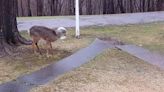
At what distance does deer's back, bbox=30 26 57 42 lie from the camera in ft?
29.4

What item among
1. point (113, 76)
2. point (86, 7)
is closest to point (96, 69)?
point (113, 76)

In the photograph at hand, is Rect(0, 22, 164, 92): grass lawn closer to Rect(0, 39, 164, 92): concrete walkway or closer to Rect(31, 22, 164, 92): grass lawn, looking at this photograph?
Rect(31, 22, 164, 92): grass lawn

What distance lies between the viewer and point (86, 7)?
16719mm

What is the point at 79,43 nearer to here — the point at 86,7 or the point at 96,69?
the point at 96,69

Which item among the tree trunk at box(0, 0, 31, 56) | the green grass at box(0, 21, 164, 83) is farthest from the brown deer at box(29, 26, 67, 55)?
the tree trunk at box(0, 0, 31, 56)

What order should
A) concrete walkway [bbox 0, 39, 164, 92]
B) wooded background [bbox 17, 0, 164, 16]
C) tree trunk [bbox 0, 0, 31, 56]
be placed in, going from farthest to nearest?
wooded background [bbox 17, 0, 164, 16] < tree trunk [bbox 0, 0, 31, 56] < concrete walkway [bbox 0, 39, 164, 92]

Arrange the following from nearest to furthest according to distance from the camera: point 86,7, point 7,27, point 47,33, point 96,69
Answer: point 96,69 < point 47,33 < point 7,27 < point 86,7

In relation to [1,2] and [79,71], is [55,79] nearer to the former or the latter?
[79,71]

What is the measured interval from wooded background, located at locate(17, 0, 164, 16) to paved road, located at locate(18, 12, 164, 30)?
1.90 ft

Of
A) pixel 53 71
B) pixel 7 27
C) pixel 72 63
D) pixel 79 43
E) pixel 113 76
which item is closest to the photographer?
pixel 113 76

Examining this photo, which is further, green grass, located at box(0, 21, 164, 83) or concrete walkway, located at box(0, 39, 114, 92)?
green grass, located at box(0, 21, 164, 83)

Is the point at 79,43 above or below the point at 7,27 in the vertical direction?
below

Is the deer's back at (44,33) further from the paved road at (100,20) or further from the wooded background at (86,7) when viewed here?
the wooded background at (86,7)

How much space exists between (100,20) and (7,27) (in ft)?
19.8
